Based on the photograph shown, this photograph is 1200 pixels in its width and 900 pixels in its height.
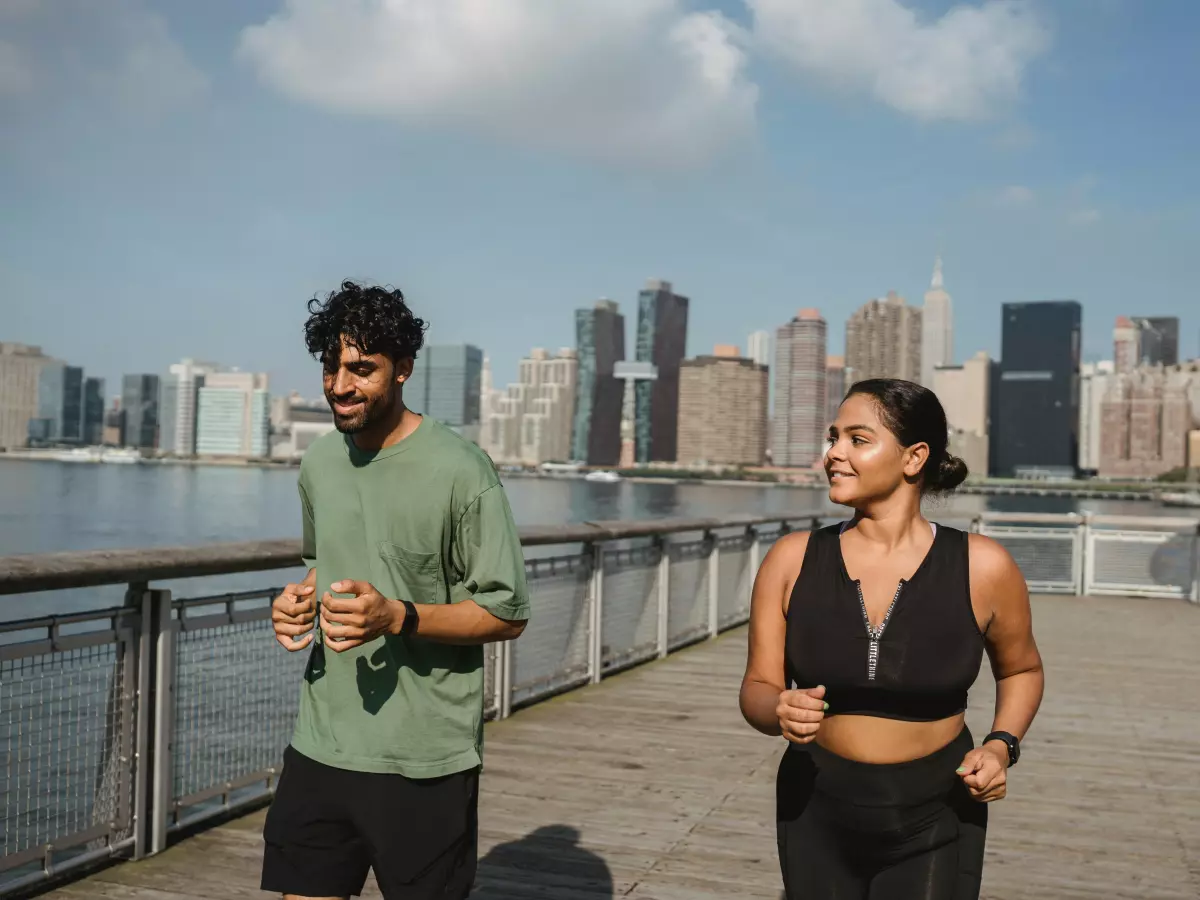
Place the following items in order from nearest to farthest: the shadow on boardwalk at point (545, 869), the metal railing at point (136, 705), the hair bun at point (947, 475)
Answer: the hair bun at point (947, 475) < the metal railing at point (136, 705) < the shadow on boardwalk at point (545, 869)

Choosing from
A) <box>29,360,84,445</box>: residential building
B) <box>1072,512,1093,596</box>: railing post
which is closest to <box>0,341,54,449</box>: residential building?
<box>29,360,84,445</box>: residential building

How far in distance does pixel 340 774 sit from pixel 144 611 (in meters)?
2.04

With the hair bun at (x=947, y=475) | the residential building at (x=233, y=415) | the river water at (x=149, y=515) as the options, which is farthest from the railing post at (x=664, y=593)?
the residential building at (x=233, y=415)

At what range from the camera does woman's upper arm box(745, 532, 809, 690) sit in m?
2.36

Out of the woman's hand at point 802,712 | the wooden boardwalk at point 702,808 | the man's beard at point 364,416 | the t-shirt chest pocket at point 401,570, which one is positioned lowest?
the wooden boardwalk at point 702,808

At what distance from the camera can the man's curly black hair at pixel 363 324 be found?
2.38 m

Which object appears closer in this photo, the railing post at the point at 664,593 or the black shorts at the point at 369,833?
the black shorts at the point at 369,833

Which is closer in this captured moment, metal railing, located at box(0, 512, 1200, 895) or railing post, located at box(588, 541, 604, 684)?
metal railing, located at box(0, 512, 1200, 895)

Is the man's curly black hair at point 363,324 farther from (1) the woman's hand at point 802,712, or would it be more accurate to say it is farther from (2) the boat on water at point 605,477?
(2) the boat on water at point 605,477

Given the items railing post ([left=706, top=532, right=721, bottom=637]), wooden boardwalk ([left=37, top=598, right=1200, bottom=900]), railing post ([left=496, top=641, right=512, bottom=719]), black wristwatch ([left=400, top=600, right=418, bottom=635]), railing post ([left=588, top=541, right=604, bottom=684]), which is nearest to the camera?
black wristwatch ([left=400, top=600, right=418, bottom=635])

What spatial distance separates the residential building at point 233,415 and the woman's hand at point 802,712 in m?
177

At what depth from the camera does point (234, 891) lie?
3.89 metres

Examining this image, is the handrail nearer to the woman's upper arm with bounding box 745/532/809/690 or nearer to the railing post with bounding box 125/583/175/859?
the railing post with bounding box 125/583/175/859

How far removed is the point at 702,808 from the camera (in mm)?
5246
